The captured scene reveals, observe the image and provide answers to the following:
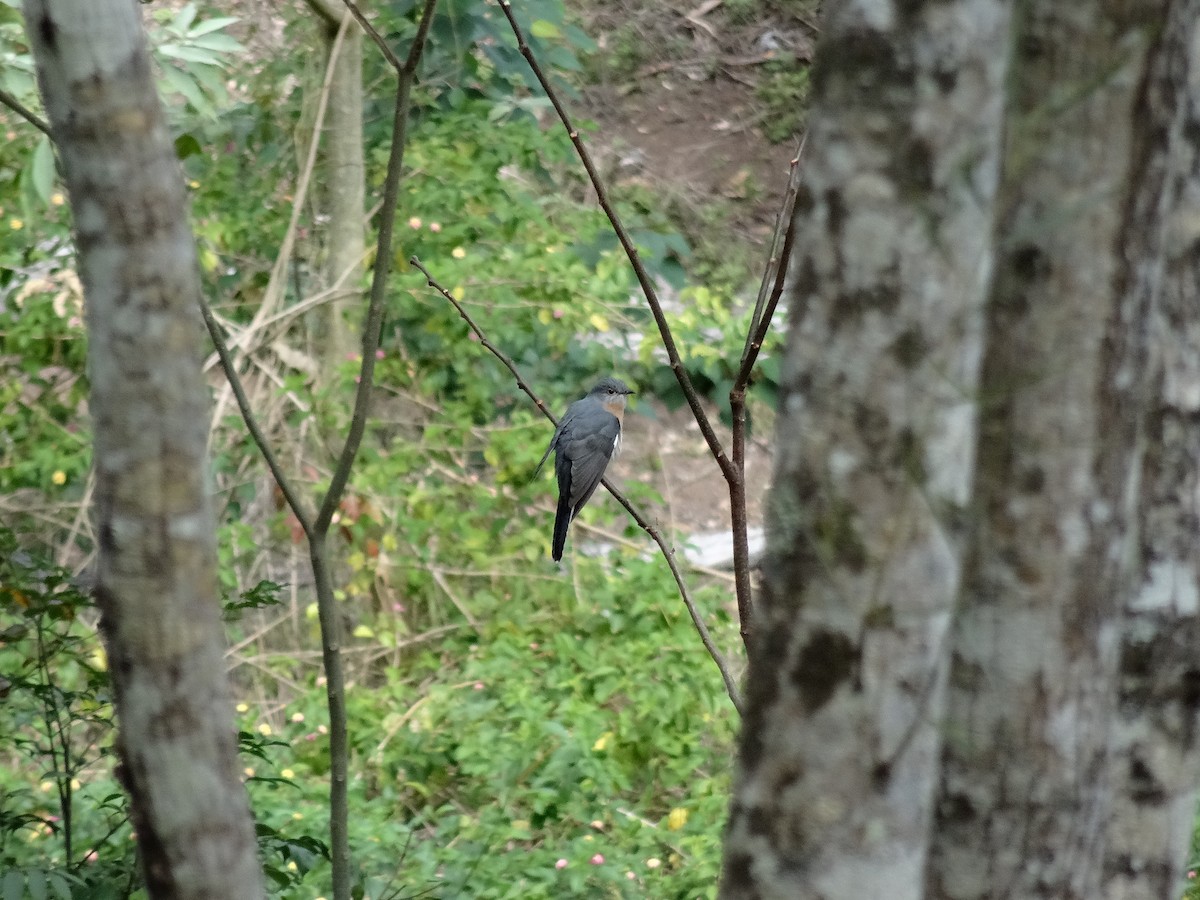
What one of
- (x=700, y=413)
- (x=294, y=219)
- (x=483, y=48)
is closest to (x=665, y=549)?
(x=700, y=413)

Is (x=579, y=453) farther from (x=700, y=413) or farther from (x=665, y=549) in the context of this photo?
(x=700, y=413)

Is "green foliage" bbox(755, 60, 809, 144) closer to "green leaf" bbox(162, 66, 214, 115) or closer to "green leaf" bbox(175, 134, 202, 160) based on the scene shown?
"green leaf" bbox(175, 134, 202, 160)

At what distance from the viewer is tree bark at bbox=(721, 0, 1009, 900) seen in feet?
3.59

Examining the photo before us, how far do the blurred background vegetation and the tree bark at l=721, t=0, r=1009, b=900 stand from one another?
2558mm

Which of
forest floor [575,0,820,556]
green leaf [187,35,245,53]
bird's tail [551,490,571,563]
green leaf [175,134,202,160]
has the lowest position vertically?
bird's tail [551,490,571,563]

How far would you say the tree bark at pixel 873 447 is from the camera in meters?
1.09

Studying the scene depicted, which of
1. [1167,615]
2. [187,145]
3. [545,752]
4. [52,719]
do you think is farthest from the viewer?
[545,752]

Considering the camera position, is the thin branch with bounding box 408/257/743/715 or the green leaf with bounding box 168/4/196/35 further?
the green leaf with bounding box 168/4/196/35

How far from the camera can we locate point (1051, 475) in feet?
3.87

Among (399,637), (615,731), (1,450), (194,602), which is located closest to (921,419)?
(194,602)

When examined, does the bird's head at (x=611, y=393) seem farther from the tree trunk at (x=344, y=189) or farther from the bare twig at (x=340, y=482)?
the bare twig at (x=340, y=482)

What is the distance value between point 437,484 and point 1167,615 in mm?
4410

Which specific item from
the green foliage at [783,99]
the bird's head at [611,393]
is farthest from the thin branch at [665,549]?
the green foliage at [783,99]

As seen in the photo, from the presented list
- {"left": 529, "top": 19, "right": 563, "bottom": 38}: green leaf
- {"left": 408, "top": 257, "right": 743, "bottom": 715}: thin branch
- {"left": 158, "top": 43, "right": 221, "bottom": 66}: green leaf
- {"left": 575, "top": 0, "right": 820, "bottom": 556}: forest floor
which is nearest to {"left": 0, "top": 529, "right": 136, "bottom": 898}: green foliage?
{"left": 408, "top": 257, "right": 743, "bottom": 715}: thin branch
